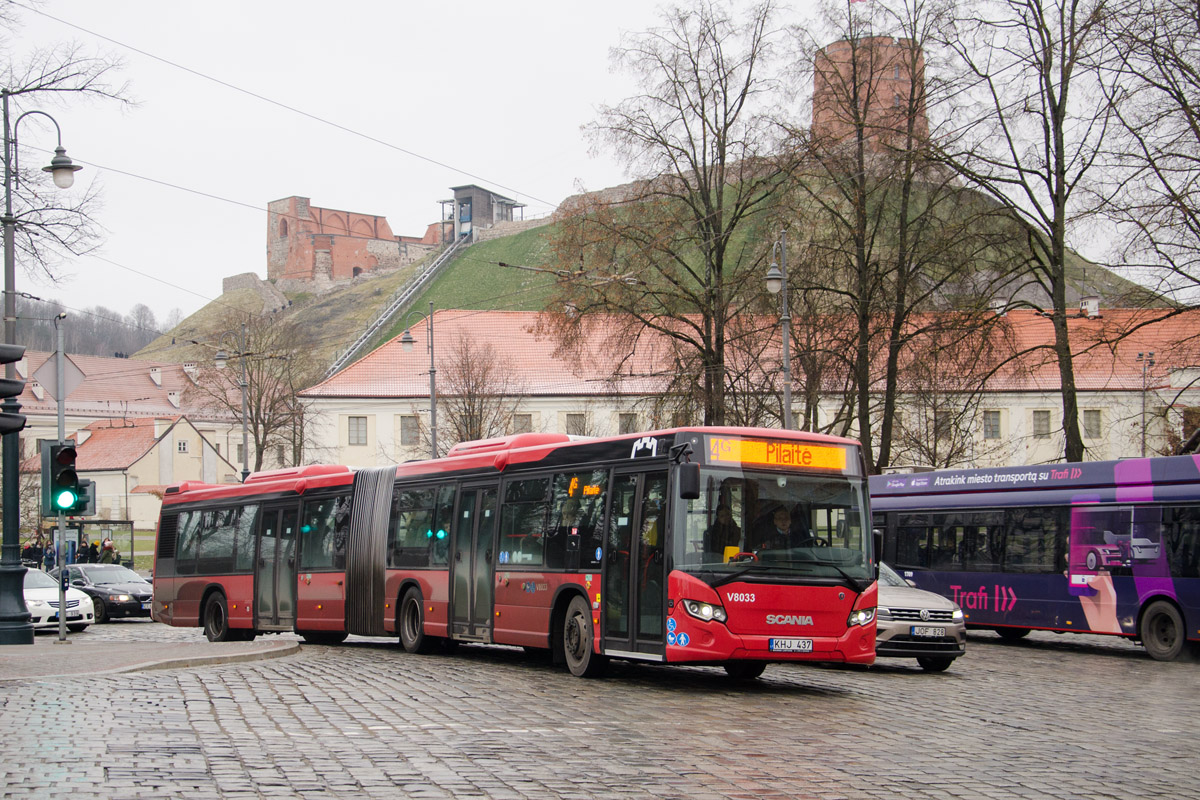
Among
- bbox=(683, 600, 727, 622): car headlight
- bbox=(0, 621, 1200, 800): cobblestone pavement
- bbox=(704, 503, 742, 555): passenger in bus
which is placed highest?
bbox=(704, 503, 742, 555): passenger in bus

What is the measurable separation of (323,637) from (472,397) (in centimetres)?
3534

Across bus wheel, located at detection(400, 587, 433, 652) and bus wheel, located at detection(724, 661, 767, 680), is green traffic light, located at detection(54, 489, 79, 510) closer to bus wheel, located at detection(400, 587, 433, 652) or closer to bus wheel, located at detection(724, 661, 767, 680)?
bus wheel, located at detection(400, 587, 433, 652)

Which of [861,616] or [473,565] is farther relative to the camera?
A: [473,565]

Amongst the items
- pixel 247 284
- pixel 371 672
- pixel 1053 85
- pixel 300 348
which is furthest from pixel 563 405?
pixel 247 284

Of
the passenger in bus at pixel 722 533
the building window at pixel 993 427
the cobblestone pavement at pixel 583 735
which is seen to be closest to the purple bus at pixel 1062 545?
the cobblestone pavement at pixel 583 735

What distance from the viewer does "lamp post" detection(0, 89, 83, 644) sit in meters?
20.7

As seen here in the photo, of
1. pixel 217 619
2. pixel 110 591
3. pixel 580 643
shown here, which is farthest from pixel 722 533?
pixel 110 591

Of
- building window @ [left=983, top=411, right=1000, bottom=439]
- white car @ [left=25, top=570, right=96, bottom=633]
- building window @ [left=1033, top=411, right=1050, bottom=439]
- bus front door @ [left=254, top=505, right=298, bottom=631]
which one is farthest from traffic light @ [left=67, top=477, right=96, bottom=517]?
building window @ [left=1033, top=411, right=1050, bottom=439]

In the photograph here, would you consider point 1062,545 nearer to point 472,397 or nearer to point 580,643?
point 580,643

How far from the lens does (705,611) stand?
43.9 ft

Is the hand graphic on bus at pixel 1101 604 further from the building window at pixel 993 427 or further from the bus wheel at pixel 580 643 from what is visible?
the building window at pixel 993 427

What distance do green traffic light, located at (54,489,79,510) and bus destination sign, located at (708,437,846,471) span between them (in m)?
10.5

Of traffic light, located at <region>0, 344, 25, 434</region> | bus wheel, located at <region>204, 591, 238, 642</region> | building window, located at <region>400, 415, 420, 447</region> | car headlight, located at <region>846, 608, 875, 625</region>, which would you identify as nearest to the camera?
traffic light, located at <region>0, 344, 25, 434</region>

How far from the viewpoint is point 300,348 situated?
3041 inches
